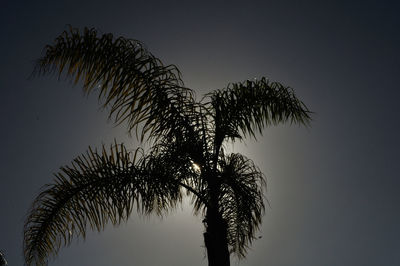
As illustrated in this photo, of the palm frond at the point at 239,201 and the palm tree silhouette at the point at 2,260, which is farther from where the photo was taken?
the palm tree silhouette at the point at 2,260

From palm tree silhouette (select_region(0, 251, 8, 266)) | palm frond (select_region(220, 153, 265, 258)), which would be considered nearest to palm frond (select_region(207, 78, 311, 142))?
palm frond (select_region(220, 153, 265, 258))

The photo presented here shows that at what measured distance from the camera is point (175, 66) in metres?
4.99

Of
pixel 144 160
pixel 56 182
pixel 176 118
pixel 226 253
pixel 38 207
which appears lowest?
pixel 226 253

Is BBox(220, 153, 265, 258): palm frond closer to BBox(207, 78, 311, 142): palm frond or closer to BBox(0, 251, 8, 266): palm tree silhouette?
BBox(207, 78, 311, 142): palm frond

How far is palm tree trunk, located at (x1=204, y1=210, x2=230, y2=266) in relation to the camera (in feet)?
15.6

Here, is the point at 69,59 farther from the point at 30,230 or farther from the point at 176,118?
the point at 30,230

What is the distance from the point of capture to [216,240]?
15.9 feet

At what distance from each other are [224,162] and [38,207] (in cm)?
283

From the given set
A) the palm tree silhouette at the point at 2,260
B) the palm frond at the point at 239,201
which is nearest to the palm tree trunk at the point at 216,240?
the palm frond at the point at 239,201

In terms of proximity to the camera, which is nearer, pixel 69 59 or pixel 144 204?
pixel 69 59

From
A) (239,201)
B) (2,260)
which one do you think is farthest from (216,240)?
(2,260)

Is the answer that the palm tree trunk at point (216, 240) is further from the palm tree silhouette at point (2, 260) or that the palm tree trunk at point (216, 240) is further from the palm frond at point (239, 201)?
the palm tree silhouette at point (2, 260)

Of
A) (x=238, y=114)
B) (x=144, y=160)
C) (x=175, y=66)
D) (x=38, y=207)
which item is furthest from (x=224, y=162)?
(x=38, y=207)

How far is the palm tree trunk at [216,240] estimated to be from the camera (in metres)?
4.75
